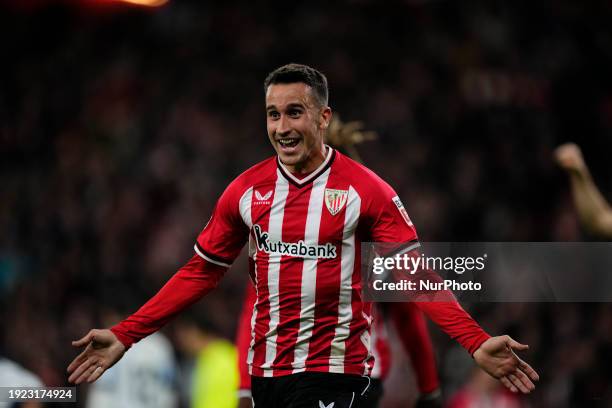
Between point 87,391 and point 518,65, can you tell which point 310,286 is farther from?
point 518,65

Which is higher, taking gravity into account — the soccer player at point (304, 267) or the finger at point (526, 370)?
the soccer player at point (304, 267)

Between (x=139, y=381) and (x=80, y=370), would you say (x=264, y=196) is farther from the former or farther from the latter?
(x=139, y=381)

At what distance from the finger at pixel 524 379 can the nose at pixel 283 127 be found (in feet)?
4.20

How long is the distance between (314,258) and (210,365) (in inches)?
146

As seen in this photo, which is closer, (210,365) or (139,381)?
(139,381)

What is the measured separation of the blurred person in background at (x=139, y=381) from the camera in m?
6.80

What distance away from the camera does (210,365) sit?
7.46 m

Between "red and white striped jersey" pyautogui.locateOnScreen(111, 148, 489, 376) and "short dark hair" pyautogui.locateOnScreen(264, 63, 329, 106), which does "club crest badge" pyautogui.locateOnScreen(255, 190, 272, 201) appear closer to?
"red and white striped jersey" pyautogui.locateOnScreen(111, 148, 489, 376)

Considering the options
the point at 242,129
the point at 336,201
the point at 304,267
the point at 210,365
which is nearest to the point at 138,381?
the point at 210,365

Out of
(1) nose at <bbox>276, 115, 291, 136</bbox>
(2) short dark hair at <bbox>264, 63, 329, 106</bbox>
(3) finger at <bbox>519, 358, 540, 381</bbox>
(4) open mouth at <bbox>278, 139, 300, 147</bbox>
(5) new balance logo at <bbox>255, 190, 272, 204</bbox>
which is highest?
(2) short dark hair at <bbox>264, 63, 329, 106</bbox>

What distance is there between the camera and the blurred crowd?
955cm

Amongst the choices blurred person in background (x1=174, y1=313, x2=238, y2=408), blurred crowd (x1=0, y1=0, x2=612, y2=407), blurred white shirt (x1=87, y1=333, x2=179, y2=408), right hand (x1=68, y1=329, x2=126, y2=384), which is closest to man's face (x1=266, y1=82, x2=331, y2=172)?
right hand (x1=68, y1=329, x2=126, y2=384)

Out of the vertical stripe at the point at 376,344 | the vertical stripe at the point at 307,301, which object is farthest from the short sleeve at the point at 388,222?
the vertical stripe at the point at 376,344

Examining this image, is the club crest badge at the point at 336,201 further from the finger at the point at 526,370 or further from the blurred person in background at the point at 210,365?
the blurred person in background at the point at 210,365
